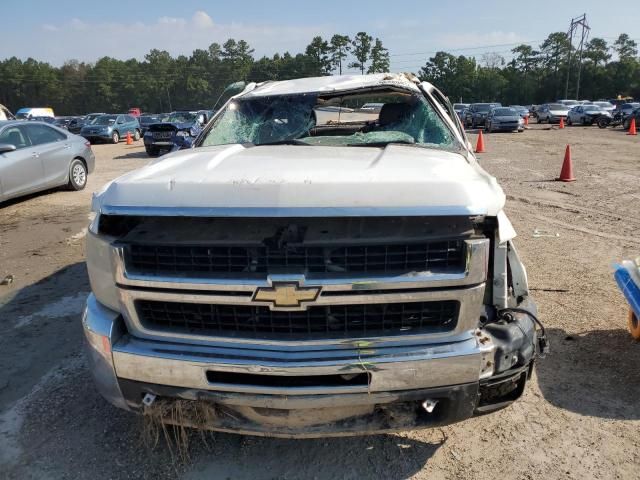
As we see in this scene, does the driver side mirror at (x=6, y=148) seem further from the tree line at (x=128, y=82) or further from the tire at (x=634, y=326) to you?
the tree line at (x=128, y=82)

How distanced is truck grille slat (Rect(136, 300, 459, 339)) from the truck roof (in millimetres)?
2324

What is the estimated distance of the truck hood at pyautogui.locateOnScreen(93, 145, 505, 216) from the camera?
212 centimetres

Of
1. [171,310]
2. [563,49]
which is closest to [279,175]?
[171,310]

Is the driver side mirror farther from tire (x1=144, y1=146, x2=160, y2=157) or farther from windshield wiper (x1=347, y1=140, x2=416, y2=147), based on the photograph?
tire (x1=144, y1=146, x2=160, y2=157)

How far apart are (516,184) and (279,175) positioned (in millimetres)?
9382

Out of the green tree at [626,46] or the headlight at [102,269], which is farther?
the green tree at [626,46]

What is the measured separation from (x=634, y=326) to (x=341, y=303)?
2866 mm

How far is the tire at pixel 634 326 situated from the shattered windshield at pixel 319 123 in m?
1.94

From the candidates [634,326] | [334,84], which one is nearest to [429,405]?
[634,326]

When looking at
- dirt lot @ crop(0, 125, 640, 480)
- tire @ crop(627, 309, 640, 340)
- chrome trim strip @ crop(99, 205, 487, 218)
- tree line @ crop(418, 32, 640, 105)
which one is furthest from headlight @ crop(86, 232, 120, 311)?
tree line @ crop(418, 32, 640, 105)

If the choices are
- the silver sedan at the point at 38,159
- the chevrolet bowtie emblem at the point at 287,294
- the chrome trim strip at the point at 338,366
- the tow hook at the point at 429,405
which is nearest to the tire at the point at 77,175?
the silver sedan at the point at 38,159

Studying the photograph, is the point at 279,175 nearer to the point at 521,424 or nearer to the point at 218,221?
the point at 218,221

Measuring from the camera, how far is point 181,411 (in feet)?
7.73

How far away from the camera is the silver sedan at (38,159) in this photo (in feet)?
28.8
